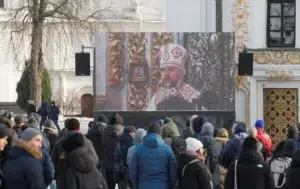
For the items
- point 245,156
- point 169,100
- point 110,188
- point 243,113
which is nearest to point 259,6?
point 243,113

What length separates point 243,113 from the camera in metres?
33.8

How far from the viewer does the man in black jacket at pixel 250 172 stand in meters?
12.6

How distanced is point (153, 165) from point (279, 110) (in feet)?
67.3

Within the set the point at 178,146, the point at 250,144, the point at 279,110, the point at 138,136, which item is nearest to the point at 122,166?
the point at 138,136

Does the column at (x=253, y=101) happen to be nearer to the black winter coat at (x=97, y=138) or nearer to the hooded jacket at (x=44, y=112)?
the hooded jacket at (x=44, y=112)

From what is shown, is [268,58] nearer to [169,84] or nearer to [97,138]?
[169,84]

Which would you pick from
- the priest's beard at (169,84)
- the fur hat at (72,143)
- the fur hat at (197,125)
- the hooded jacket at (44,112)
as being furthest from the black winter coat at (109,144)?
the hooded jacket at (44,112)

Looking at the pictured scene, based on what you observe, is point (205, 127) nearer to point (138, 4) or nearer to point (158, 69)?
point (158, 69)

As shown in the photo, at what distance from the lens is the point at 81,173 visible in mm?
12094

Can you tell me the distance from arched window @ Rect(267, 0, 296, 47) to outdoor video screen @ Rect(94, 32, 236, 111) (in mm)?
4086

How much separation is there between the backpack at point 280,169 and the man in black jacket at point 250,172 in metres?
1.84

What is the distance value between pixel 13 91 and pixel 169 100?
2961cm

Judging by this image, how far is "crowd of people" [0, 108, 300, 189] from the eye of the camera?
1207 cm

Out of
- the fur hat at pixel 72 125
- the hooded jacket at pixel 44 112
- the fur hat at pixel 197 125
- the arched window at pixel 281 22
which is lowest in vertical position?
the hooded jacket at pixel 44 112
